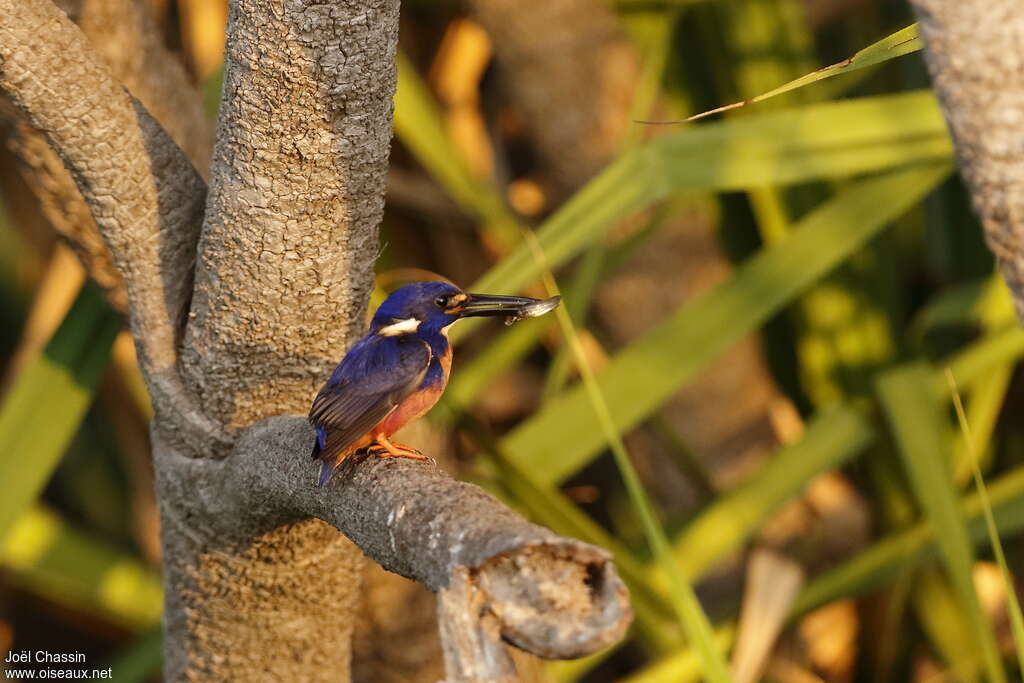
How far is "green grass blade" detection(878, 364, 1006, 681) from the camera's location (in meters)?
1.62

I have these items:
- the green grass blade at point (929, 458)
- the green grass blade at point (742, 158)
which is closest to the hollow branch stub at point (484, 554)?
the green grass blade at point (742, 158)

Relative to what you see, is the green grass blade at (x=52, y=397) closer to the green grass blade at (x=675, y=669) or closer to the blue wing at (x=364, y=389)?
the blue wing at (x=364, y=389)

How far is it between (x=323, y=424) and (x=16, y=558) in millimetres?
1278

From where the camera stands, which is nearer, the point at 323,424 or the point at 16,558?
the point at 323,424

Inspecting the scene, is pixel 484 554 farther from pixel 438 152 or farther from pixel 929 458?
pixel 438 152

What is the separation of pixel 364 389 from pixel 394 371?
0.05 metres

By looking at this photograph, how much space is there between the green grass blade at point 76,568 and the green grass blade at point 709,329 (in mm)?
870

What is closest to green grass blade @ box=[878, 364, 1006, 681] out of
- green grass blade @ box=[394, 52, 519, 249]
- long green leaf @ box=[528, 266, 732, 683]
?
long green leaf @ box=[528, 266, 732, 683]

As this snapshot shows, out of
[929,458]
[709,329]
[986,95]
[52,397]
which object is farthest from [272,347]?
[929,458]

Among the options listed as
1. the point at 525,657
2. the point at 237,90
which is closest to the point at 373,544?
the point at 525,657

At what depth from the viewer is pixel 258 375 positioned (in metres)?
1.12

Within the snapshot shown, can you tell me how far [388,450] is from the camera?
41.1 inches

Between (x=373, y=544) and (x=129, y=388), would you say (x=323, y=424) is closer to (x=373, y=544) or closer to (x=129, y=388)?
(x=373, y=544)

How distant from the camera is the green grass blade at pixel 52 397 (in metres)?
1.47
